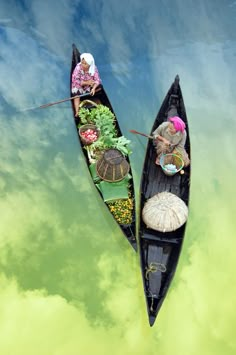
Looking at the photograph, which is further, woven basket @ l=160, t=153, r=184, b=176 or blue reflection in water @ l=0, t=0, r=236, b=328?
blue reflection in water @ l=0, t=0, r=236, b=328

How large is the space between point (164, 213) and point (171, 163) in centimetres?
90

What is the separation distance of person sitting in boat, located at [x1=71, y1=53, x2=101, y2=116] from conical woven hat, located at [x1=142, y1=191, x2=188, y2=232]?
6.01ft

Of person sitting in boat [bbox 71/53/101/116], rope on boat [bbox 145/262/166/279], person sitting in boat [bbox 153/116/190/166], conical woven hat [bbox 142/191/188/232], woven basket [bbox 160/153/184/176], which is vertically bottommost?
rope on boat [bbox 145/262/166/279]

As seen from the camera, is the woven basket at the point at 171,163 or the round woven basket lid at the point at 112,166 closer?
the round woven basket lid at the point at 112,166

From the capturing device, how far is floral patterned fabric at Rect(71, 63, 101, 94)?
5.37 meters

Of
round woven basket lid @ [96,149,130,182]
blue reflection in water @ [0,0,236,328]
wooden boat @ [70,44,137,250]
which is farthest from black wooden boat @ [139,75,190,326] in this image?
blue reflection in water @ [0,0,236,328]

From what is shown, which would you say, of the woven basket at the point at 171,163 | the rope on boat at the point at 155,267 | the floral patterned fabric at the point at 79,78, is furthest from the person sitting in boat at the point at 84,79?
the rope on boat at the point at 155,267

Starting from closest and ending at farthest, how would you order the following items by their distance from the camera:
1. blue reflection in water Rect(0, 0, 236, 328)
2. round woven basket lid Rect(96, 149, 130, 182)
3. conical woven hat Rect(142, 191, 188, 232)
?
conical woven hat Rect(142, 191, 188, 232), round woven basket lid Rect(96, 149, 130, 182), blue reflection in water Rect(0, 0, 236, 328)

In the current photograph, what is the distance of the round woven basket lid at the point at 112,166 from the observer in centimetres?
477

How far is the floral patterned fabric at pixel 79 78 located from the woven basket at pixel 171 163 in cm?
155

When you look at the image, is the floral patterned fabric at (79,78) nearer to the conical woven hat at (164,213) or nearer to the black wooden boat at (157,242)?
the black wooden boat at (157,242)

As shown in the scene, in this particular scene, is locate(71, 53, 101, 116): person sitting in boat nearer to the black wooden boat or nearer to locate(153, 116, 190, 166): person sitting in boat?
the black wooden boat

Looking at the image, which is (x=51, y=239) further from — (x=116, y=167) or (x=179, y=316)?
(x=179, y=316)

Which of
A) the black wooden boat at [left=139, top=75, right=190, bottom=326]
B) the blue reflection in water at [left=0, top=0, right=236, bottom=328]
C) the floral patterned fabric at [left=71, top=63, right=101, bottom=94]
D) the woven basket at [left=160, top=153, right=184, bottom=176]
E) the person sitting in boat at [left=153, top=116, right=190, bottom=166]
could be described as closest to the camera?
the black wooden boat at [left=139, top=75, right=190, bottom=326]
